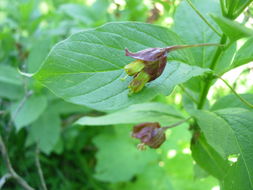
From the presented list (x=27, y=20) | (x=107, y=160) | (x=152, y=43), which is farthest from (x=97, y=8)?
(x=152, y=43)

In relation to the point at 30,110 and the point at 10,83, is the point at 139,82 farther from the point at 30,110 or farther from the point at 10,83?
the point at 10,83

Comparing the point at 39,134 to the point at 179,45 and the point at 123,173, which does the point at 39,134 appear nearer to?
the point at 123,173

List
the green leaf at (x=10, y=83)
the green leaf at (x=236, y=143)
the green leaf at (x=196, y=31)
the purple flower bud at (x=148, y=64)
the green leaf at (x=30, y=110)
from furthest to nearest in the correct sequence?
1. the green leaf at (x=10, y=83)
2. the green leaf at (x=30, y=110)
3. the green leaf at (x=196, y=31)
4. the green leaf at (x=236, y=143)
5. the purple flower bud at (x=148, y=64)

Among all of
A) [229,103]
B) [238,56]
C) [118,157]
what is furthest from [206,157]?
[118,157]

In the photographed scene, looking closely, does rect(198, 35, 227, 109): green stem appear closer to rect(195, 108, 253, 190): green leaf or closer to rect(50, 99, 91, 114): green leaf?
rect(195, 108, 253, 190): green leaf

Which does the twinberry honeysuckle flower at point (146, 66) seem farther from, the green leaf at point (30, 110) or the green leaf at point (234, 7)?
the green leaf at point (30, 110)

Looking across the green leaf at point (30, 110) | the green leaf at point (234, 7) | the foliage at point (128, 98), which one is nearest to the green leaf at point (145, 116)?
the foliage at point (128, 98)
